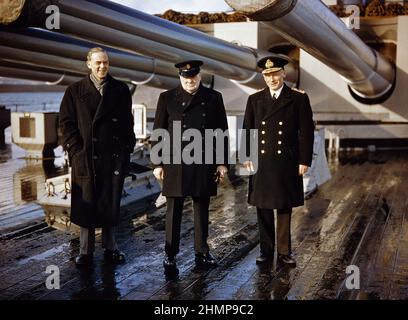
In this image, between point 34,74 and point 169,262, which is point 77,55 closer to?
point 34,74

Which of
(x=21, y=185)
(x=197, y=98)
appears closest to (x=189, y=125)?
(x=197, y=98)

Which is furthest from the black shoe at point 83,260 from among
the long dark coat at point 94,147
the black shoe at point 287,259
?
the black shoe at point 287,259

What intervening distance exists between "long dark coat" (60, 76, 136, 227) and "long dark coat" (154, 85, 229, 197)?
303 mm

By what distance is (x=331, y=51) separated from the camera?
17.3 feet

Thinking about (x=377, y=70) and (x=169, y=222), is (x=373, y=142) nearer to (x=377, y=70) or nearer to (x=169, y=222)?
(x=377, y=70)

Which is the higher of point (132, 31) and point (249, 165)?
point (132, 31)

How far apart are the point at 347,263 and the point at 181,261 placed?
112 centimetres

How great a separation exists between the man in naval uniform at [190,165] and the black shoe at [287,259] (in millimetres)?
464

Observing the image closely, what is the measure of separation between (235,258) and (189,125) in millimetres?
1002

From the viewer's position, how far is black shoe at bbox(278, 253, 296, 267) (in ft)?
12.8

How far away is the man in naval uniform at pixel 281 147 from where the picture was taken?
3.93 meters

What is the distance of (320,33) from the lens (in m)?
4.48

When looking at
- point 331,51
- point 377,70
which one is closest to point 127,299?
point 331,51

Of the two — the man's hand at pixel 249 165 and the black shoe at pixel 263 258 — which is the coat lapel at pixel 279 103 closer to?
the man's hand at pixel 249 165
